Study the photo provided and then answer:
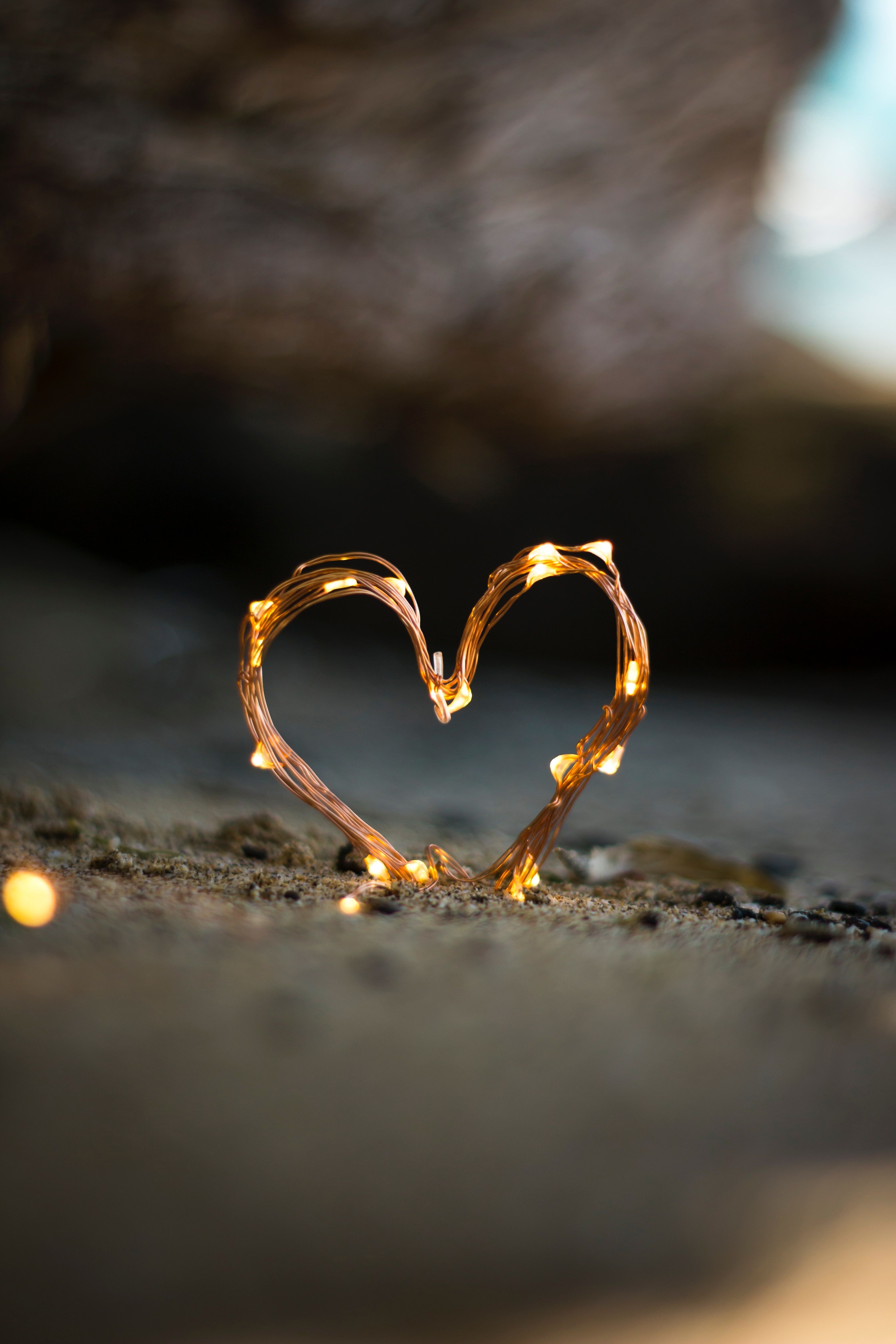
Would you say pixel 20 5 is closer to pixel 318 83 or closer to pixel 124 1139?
pixel 318 83

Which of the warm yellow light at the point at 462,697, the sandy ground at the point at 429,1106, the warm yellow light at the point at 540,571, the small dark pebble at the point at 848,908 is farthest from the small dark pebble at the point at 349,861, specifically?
the small dark pebble at the point at 848,908

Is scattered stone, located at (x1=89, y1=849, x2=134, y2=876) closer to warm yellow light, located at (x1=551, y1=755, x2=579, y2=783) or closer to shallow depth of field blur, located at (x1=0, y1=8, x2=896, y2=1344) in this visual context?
shallow depth of field blur, located at (x1=0, y1=8, x2=896, y2=1344)

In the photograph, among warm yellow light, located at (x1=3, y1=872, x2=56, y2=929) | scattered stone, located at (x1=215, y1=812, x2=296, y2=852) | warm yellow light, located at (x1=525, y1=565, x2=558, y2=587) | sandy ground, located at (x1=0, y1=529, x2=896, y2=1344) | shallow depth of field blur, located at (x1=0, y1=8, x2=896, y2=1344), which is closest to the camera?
sandy ground, located at (x1=0, y1=529, x2=896, y2=1344)

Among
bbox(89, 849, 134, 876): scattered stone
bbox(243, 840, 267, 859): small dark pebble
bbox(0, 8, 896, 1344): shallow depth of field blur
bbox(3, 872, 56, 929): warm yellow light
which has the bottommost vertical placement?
bbox(3, 872, 56, 929): warm yellow light

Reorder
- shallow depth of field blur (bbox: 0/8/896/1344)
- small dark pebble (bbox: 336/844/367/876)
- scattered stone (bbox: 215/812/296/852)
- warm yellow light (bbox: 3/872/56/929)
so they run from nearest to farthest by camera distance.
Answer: warm yellow light (bbox: 3/872/56/929) → small dark pebble (bbox: 336/844/367/876) → scattered stone (bbox: 215/812/296/852) → shallow depth of field blur (bbox: 0/8/896/1344)

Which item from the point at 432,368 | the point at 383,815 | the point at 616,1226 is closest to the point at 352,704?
the point at 432,368

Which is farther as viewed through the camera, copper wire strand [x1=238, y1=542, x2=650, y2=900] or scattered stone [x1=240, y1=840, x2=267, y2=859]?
scattered stone [x1=240, y1=840, x2=267, y2=859]

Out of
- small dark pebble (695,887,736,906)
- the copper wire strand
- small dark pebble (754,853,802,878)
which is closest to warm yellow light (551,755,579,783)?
the copper wire strand
